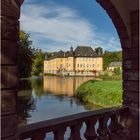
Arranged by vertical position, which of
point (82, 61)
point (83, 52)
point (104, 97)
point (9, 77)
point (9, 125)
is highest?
point (83, 52)

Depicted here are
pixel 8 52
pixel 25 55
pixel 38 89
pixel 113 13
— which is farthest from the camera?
pixel 38 89

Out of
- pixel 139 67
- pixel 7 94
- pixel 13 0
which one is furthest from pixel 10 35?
pixel 139 67

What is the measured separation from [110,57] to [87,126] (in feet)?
383

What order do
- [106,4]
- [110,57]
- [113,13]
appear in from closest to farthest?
1. [106,4]
2. [113,13]
3. [110,57]

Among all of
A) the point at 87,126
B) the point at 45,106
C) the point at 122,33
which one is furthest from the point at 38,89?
the point at 87,126

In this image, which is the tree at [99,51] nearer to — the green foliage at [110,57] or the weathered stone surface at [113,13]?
the green foliage at [110,57]

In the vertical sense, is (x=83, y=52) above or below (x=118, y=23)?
above

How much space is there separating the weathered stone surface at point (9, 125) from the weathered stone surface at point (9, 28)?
0.71m

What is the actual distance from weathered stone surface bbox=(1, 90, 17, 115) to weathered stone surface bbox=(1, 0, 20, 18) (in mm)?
688

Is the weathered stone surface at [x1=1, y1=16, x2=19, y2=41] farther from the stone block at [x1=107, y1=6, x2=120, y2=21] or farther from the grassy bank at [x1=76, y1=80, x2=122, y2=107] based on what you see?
the grassy bank at [x1=76, y1=80, x2=122, y2=107]

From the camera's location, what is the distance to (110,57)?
119 meters

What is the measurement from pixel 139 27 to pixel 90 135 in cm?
210

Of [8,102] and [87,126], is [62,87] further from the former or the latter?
[8,102]

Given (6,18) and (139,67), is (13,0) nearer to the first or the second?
(6,18)
